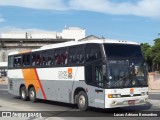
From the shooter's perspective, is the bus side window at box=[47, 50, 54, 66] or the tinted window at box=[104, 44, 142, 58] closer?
the tinted window at box=[104, 44, 142, 58]

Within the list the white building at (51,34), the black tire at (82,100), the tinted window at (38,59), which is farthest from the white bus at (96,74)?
the white building at (51,34)

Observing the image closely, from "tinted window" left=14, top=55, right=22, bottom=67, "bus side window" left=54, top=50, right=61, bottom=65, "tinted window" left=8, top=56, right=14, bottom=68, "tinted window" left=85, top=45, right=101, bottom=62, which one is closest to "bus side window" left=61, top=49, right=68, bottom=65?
"bus side window" left=54, top=50, right=61, bottom=65

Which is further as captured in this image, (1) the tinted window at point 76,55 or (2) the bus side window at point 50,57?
(2) the bus side window at point 50,57

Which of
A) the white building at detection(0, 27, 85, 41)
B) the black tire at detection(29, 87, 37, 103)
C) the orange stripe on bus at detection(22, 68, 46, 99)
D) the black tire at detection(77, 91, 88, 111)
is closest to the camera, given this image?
the black tire at detection(77, 91, 88, 111)

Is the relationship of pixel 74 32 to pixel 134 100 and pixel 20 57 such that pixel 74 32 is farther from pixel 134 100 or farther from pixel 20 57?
pixel 134 100

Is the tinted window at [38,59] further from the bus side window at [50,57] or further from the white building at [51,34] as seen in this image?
the white building at [51,34]

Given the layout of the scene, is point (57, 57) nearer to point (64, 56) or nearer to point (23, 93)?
point (64, 56)

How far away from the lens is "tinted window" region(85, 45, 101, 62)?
1631cm

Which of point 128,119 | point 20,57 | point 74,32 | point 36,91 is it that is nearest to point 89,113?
point 128,119

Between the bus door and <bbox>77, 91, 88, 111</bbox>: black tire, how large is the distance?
858 mm

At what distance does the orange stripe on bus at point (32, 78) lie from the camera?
2155 centimetres

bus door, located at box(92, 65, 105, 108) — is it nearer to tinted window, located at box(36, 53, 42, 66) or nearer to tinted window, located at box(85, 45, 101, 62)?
tinted window, located at box(85, 45, 101, 62)

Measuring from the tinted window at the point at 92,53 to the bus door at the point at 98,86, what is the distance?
1.38 feet

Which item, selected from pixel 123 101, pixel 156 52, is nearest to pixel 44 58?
pixel 123 101
